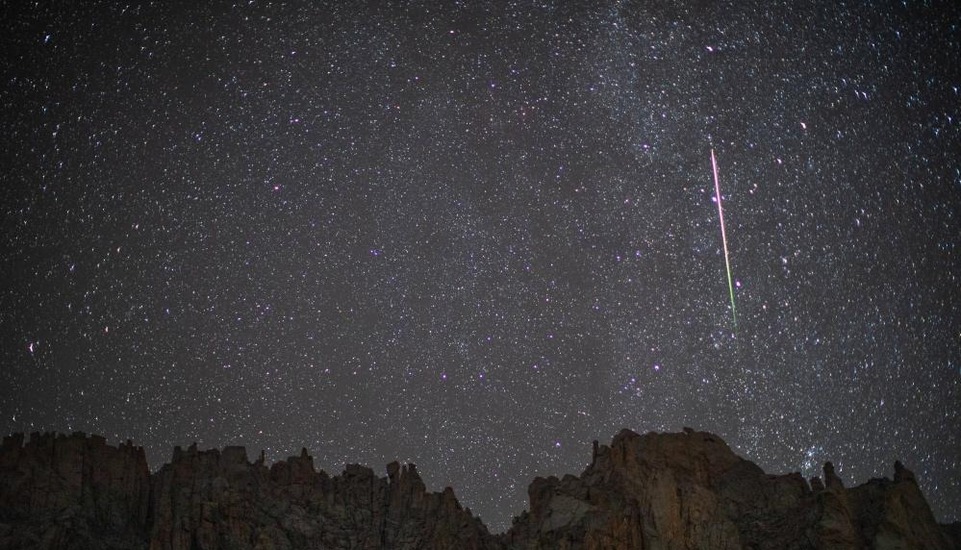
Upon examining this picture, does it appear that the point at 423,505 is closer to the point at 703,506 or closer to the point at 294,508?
the point at 294,508

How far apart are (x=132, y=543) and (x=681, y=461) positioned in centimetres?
4268

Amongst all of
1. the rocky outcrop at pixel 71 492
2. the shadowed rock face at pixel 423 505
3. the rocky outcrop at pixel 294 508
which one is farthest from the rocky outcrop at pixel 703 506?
the rocky outcrop at pixel 71 492

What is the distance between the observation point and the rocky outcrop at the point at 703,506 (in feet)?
184

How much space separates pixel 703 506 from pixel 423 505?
23.4 metres

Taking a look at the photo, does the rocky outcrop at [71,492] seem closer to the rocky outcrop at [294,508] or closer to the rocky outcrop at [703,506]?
the rocky outcrop at [294,508]

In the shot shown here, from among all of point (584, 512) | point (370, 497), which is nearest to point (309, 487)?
point (370, 497)

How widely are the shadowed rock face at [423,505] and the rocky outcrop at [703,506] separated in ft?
0.29

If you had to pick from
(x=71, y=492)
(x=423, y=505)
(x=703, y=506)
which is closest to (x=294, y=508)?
(x=423, y=505)

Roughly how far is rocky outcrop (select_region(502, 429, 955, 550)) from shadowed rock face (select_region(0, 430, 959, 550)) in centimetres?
9

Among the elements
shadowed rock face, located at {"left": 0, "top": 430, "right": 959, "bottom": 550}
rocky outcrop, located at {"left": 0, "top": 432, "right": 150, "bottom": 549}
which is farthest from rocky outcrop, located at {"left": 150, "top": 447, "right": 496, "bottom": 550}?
rocky outcrop, located at {"left": 0, "top": 432, "right": 150, "bottom": 549}

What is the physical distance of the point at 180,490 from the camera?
213ft

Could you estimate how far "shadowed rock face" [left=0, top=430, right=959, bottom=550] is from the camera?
5769 cm

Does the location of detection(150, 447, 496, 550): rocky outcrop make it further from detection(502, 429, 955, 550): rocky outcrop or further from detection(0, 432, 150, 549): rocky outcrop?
detection(502, 429, 955, 550): rocky outcrop

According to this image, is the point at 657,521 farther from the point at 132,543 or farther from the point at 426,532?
the point at 132,543
